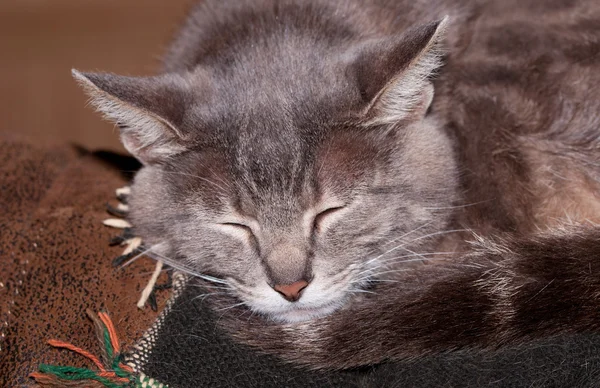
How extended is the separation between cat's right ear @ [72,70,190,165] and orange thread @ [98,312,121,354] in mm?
343

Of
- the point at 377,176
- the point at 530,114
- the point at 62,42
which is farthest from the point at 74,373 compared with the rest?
the point at 62,42

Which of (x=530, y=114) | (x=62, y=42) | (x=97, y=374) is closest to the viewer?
(x=97, y=374)

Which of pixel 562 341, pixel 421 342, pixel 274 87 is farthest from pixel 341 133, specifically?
pixel 562 341

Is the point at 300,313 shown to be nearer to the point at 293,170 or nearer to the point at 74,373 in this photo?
the point at 293,170

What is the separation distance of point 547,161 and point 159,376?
2.81ft

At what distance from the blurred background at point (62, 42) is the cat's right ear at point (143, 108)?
1766 mm

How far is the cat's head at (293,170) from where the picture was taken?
3.94ft

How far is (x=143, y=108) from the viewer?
3.79 feet

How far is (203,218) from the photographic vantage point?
127 cm

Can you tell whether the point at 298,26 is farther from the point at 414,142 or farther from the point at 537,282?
the point at 537,282

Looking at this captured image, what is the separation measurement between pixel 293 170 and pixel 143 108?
0.95 ft

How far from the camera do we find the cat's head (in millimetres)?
1202

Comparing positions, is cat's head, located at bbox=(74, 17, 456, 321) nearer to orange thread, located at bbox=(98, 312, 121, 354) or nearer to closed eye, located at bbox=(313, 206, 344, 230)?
closed eye, located at bbox=(313, 206, 344, 230)

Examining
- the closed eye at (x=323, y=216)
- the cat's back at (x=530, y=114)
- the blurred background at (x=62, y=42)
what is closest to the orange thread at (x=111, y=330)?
the closed eye at (x=323, y=216)
